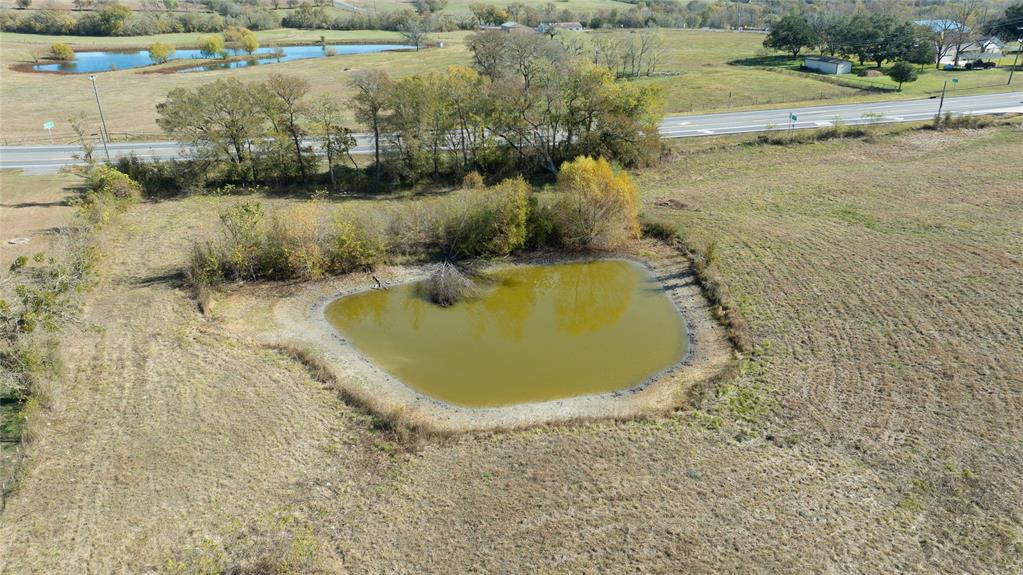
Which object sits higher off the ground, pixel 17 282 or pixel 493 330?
pixel 17 282

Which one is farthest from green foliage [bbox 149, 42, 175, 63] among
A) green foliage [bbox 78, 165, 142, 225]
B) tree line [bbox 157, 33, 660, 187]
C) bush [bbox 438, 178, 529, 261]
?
bush [bbox 438, 178, 529, 261]

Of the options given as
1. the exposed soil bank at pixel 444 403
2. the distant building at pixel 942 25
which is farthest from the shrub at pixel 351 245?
the distant building at pixel 942 25

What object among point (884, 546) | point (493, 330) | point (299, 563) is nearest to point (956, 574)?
point (884, 546)

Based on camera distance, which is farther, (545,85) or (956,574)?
(545,85)

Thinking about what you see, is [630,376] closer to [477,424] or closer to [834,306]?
[477,424]

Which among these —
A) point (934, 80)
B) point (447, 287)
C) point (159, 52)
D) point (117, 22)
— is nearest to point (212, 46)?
point (159, 52)

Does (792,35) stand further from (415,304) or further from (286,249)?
(286,249)
